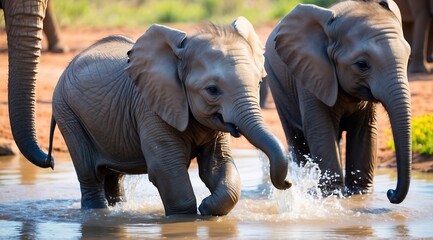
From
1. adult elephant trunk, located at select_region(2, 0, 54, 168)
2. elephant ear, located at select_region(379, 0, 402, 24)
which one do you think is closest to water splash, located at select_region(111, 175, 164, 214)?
adult elephant trunk, located at select_region(2, 0, 54, 168)

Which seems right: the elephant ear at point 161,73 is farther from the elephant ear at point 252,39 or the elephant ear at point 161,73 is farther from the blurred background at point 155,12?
the blurred background at point 155,12

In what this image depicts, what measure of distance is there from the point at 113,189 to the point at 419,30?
864 centimetres

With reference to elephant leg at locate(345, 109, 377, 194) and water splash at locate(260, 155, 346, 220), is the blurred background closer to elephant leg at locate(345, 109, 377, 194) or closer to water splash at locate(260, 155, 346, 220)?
elephant leg at locate(345, 109, 377, 194)

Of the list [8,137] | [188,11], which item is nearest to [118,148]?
[8,137]

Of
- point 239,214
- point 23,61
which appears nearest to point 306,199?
point 239,214

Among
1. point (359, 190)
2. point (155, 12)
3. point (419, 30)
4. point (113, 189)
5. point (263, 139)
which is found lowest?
point (155, 12)

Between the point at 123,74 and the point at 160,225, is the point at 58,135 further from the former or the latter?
the point at 160,225

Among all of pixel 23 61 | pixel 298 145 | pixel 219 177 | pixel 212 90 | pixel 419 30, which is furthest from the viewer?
pixel 419 30

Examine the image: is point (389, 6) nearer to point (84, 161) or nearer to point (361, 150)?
point (361, 150)

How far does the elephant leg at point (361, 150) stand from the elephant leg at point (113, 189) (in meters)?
1.71

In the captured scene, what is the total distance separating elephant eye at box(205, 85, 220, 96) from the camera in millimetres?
8273

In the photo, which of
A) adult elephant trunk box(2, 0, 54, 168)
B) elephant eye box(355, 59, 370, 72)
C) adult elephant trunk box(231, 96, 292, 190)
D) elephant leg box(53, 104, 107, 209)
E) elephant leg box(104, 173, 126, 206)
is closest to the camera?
adult elephant trunk box(2, 0, 54, 168)

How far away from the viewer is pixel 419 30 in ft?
57.8

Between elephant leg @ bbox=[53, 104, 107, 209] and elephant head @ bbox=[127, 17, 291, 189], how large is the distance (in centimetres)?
87
